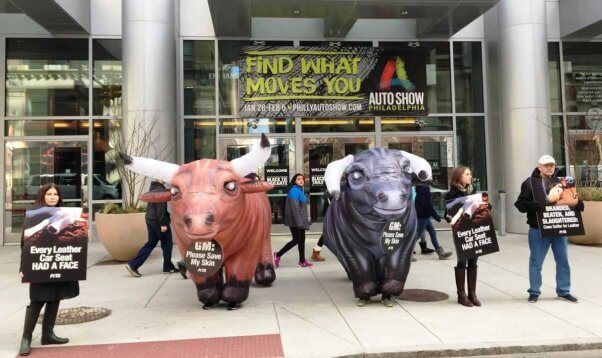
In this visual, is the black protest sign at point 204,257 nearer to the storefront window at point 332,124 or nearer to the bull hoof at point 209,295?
the bull hoof at point 209,295

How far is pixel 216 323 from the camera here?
18.5 feet

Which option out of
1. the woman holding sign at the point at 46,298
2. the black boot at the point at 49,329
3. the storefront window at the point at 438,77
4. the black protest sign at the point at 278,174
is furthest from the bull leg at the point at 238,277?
the storefront window at the point at 438,77

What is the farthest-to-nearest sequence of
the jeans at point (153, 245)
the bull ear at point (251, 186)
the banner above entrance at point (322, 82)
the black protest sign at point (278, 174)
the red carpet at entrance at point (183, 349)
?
the black protest sign at point (278, 174) → the banner above entrance at point (322, 82) → the jeans at point (153, 245) → the bull ear at point (251, 186) → the red carpet at entrance at point (183, 349)

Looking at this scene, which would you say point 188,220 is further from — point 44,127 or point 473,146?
point 473,146

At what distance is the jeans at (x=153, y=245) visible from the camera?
→ 8.37 m

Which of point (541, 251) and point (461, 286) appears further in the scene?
point (541, 251)

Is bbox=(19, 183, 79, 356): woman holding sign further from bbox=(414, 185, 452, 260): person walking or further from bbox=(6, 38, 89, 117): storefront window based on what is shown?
bbox=(6, 38, 89, 117): storefront window

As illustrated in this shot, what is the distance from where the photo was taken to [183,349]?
15.8 feet

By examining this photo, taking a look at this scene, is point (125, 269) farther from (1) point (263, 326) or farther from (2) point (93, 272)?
(1) point (263, 326)

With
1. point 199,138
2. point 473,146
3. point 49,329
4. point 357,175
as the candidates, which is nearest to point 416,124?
point 473,146

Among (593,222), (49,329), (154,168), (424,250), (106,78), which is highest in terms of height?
(106,78)

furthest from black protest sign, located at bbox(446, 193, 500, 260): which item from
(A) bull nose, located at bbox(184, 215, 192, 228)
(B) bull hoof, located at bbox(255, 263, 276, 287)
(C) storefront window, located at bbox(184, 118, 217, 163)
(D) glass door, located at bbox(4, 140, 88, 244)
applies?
(D) glass door, located at bbox(4, 140, 88, 244)

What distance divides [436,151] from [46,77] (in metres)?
10.4

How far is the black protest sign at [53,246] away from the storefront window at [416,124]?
404 inches
